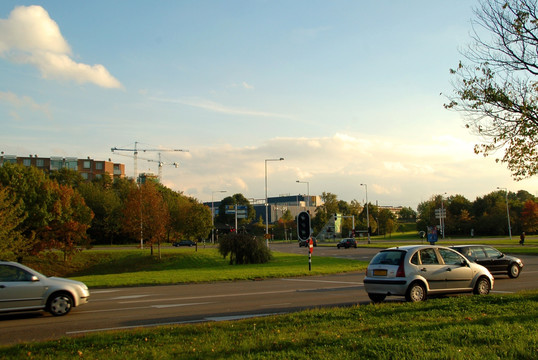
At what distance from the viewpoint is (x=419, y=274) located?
1257 cm

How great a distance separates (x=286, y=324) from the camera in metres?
8.90

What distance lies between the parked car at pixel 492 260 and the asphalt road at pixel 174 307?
164 centimetres

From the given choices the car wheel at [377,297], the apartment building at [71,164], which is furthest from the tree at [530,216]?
the apartment building at [71,164]

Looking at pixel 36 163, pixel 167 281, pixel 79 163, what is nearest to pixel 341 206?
pixel 79 163

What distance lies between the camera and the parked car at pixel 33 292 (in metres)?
11.6

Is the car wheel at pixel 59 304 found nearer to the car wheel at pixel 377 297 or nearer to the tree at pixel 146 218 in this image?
the car wheel at pixel 377 297

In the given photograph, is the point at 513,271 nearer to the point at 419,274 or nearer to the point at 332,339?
the point at 419,274

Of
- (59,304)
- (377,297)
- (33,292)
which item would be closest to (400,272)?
(377,297)

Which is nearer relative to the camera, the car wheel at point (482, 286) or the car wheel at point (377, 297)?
the car wheel at point (377, 297)

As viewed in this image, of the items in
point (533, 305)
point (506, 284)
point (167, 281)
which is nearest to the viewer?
point (533, 305)

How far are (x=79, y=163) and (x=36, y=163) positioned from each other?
435 inches

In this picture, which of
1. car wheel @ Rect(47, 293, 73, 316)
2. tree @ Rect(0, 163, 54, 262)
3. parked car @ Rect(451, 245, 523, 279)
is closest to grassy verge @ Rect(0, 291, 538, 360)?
car wheel @ Rect(47, 293, 73, 316)

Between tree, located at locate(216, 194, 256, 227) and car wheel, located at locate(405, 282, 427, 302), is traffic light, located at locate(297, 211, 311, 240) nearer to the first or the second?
car wheel, located at locate(405, 282, 427, 302)

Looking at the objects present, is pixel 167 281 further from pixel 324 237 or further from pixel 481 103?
pixel 324 237
